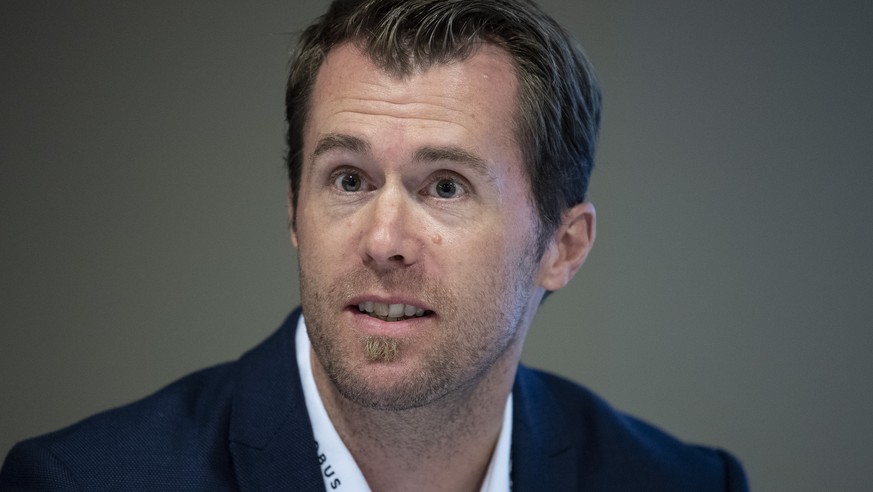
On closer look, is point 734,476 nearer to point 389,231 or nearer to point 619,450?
point 619,450

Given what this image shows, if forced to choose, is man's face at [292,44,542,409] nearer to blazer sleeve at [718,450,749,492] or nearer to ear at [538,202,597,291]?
ear at [538,202,597,291]

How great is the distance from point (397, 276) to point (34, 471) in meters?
0.96

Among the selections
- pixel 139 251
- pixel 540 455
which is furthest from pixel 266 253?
pixel 540 455

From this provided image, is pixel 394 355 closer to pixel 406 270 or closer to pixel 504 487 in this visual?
pixel 406 270

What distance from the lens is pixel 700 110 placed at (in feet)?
14.6

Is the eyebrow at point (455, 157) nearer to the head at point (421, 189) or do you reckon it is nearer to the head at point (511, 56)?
the head at point (421, 189)

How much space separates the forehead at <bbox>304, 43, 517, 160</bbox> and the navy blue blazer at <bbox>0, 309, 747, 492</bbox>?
63 cm

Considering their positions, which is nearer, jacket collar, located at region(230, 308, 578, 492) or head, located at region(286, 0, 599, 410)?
head, located at region(286, 0, 599, 410)

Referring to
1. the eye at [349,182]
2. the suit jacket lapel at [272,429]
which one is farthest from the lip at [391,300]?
the suit jacket lapel at [272,429]

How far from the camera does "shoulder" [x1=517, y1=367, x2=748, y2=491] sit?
317 centimetres

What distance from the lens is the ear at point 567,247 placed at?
301 cm

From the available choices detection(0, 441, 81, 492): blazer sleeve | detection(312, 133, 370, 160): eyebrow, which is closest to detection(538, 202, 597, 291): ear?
detection(312, 133, 370, 160): eyebrow

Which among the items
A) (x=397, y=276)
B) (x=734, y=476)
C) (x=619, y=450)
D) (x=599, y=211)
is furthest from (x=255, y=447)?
(x=599, y=211)

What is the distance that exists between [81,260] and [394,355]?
6.26 feet
